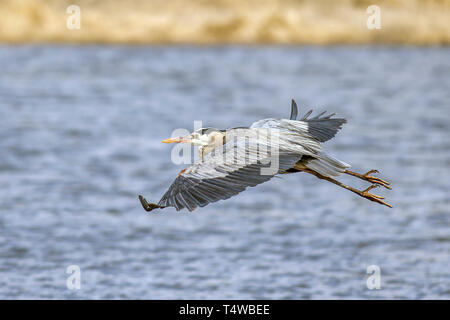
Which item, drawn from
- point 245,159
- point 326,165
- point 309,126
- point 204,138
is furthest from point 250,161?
point 309,126

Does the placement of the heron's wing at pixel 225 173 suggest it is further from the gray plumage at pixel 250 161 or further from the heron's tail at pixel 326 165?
the heron's tail at pixel 326 165

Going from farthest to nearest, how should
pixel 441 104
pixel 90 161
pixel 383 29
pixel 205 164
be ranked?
pixel 383 29 < pixel 441 104 < pixel 90 161 < pixel 205 164

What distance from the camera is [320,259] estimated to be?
557 inches

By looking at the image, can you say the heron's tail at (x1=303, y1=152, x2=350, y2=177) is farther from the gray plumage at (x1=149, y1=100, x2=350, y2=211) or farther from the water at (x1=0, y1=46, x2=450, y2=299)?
the water at (x1=0, y1=46, x2=450, y2=299)

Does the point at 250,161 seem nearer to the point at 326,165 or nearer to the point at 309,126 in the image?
the point at 326,165

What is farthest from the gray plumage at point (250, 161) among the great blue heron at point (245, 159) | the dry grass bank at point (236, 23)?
the dry grass bank at point (236, 23)

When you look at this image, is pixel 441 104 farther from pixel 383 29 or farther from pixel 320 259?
pixel 320 259

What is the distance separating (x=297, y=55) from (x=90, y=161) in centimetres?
1421

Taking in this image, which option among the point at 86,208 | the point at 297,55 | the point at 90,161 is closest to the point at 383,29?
the point at 297,55

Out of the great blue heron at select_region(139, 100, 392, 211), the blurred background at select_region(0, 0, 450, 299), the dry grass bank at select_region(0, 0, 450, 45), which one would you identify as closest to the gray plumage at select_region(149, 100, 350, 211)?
the great blue heron at select_region(139, 100, 392, 211)

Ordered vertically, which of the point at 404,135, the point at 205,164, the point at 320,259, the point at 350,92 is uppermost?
the point at 350,92

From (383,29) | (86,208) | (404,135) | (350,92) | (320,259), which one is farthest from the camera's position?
(383,29)

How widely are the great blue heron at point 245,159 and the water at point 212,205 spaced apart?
13.7 feet

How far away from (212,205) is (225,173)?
9345 mm
